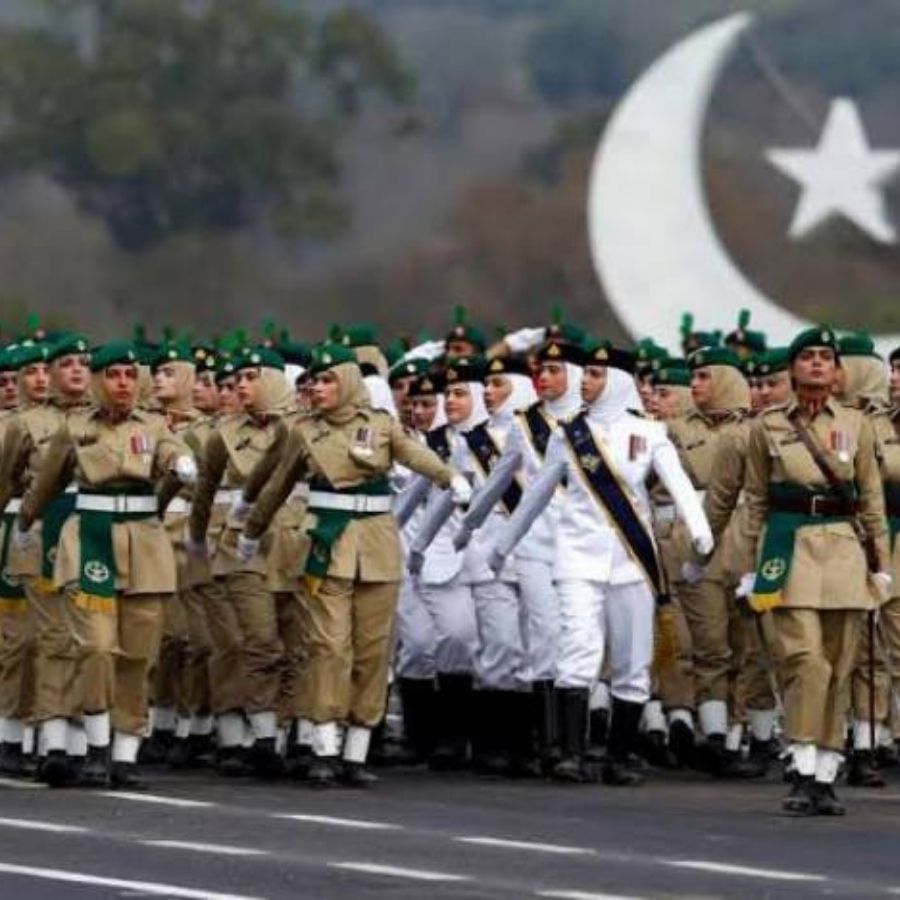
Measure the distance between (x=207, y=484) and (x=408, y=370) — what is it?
2143mm

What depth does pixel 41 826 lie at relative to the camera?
68.4 feet

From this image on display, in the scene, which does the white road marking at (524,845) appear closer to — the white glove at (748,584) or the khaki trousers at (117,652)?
the white glove at (748,584)

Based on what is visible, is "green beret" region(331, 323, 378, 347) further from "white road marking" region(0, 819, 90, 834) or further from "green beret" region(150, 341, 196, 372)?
"white road marking" region(0, 819, 90, 834)

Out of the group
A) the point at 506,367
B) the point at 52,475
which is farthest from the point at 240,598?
the point at 52,475

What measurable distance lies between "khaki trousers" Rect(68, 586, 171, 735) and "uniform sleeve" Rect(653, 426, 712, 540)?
2.37 m

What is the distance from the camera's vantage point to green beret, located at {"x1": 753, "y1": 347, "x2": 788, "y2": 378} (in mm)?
25844

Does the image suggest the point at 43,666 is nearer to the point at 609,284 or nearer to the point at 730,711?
the point at 730,711

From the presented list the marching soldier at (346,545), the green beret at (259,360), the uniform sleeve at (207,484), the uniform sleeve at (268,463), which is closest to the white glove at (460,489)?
the marching soldier at (346,545)

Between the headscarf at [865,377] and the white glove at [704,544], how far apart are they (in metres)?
2.52

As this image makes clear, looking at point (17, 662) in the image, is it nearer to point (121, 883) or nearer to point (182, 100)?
point (121, 883)

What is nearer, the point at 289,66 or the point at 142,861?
the point at 142,861

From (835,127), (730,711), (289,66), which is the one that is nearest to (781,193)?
(835,127)

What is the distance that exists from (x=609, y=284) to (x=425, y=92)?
270 cm

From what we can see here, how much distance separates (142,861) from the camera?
63.7ft
